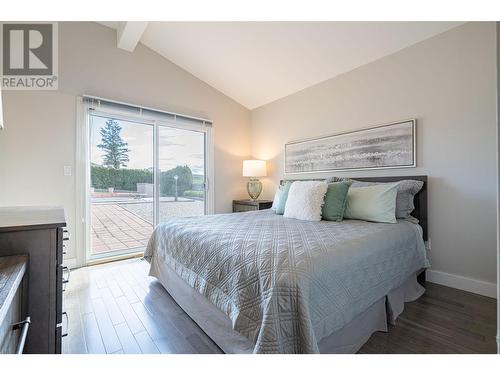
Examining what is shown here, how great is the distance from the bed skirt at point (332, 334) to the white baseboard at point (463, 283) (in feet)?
1.52

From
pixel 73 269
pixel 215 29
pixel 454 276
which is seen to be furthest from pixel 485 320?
pixel 73 269

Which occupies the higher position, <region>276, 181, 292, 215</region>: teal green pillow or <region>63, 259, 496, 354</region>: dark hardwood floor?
<region>276, 181, 292, 215</region>: teal green pillow

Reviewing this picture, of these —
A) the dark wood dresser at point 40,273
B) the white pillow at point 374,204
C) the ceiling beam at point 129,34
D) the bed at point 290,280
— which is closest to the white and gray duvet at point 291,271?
the bed at point 290,280

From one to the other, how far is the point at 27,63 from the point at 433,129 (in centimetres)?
417

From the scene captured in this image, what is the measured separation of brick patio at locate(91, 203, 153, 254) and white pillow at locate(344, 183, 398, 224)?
269 centimetres

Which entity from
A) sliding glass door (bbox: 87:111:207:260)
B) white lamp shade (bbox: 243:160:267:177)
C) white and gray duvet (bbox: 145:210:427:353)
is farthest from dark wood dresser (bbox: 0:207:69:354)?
white lamp shade (bbox: 243:160:267:177)

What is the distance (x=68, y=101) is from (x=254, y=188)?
2.70 m

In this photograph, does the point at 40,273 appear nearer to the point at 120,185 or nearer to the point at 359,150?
the point at 120,185

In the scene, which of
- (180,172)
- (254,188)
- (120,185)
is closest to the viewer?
(120,185)

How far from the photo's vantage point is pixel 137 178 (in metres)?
3.27

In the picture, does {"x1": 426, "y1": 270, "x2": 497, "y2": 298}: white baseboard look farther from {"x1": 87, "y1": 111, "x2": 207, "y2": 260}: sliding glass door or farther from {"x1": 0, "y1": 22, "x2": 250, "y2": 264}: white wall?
{"x1": 0, "y1": 22, "x2": 250, "y2": 264}: white wall

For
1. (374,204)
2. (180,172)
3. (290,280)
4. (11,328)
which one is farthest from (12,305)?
(180,172)

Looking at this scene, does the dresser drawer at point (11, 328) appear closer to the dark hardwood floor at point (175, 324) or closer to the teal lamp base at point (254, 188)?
the dark hardwood floor at point (175, 324)

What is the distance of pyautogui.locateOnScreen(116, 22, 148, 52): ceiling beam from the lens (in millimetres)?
2717
